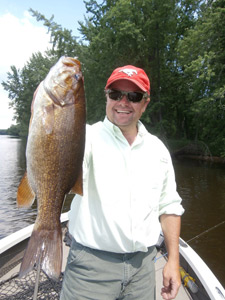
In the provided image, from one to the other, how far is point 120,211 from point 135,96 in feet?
3.05

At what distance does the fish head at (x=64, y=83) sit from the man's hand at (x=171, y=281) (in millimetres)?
1512

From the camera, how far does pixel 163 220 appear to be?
7.23ft

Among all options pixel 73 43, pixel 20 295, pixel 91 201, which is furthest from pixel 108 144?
pixel 73 43

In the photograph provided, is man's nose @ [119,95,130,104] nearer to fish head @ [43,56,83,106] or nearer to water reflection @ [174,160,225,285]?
fish head @ [43,56,83,106]

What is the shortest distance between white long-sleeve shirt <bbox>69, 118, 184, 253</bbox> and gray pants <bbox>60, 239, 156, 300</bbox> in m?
0.08

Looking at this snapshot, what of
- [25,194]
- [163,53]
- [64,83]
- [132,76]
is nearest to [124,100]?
[132,76]

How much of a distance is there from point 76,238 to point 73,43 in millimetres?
26454

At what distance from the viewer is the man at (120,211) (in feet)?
5.92

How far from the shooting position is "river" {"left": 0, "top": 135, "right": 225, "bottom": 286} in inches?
274

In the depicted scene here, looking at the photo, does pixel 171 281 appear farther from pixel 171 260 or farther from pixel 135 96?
pixel 135 96

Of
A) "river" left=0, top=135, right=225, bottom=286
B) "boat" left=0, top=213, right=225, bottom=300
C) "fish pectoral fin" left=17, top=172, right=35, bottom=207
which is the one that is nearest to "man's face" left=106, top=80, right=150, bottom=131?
"fish pectoral fin" left=17, top=172, right=35, bottom=207

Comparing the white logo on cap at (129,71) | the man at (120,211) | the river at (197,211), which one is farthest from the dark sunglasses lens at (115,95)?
the river at (197,211)

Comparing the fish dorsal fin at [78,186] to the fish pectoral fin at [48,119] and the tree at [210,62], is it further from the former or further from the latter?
the tree at [210,62]

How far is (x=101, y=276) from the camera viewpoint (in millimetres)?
1787
